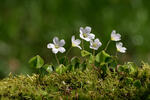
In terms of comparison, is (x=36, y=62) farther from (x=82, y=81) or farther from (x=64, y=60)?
(x=82, y=81)

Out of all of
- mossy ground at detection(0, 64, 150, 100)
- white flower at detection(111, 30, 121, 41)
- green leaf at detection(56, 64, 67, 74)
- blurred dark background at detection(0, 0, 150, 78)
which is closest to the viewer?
mossy ground at detection(0, 64, 150, 100)

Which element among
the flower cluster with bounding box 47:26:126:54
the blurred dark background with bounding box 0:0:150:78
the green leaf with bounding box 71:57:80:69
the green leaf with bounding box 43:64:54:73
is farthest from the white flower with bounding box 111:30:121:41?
the blurred dark background with bounding box 0:0:150:78

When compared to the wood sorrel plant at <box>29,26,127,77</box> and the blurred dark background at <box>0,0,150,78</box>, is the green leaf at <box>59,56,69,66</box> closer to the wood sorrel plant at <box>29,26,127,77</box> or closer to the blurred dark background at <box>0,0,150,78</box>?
the wood sorrel plant at <box>29,26,127,77</box>

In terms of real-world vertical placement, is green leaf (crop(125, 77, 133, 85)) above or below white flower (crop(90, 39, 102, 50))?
below

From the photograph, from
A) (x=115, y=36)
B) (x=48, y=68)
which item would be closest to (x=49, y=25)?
(x=115, y=36)

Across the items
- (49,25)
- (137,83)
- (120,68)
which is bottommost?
(137,83)

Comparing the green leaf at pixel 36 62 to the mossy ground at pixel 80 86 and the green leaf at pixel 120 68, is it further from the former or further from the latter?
the green leaf at pixel 120 68
